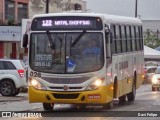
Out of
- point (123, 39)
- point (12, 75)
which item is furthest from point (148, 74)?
point (123, 39)

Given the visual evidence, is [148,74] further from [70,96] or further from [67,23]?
[70,96]

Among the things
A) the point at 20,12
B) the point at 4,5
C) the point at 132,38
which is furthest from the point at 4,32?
the point at 132,38

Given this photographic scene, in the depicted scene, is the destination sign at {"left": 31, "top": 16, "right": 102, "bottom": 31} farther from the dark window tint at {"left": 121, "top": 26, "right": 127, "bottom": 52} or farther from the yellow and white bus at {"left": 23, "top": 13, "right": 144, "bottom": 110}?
the dark window tint at {"left": 121, "top": 26, "right": 127, "bottom": 52}

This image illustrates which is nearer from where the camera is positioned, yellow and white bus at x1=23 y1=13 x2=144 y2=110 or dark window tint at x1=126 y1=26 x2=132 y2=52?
yellow and white bus at x1=23 y1=13 x2=144 y2=110

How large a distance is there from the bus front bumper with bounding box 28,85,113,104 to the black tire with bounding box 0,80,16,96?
9975 mm

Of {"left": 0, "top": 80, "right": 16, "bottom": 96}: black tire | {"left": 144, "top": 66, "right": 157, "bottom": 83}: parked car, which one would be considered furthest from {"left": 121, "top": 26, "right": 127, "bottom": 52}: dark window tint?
{"left": 144, "top": 66, "right": 157, "bottom": 83}: parked car

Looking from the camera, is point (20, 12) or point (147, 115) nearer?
point (147, 115)

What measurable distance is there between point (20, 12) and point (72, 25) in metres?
38.1

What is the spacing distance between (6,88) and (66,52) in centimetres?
1066

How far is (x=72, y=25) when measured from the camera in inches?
755

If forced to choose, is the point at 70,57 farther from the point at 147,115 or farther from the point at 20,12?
the point at 20,12

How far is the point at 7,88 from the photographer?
28.9 metres

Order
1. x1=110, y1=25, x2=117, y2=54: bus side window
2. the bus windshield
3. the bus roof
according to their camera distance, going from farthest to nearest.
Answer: x1=110, y1=25, x2=117, y2=54: bus side window < the bus roof < the bus windshield

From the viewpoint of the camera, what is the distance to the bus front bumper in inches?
731
